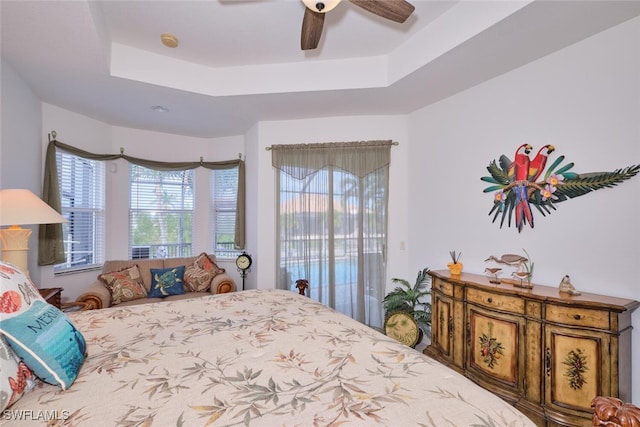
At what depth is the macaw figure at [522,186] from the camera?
2.34 meters

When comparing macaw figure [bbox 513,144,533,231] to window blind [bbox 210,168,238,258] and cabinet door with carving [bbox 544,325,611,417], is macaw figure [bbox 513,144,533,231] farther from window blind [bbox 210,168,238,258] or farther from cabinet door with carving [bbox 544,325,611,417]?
window blind [bbox 210,168,238,258]

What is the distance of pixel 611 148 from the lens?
1.90 meters

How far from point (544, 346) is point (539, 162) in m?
1.36

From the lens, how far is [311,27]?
1.79 metres

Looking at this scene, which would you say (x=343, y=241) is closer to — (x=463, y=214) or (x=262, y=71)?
(x=463, y=214)

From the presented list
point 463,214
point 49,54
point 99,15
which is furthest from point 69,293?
point 463,214

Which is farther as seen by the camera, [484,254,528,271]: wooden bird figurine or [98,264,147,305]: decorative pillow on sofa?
[98,264,147,305]: decorative pillow on sofa

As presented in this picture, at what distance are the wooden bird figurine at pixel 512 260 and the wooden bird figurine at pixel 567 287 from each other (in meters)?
0.27

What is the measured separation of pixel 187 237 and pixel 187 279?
981 mm

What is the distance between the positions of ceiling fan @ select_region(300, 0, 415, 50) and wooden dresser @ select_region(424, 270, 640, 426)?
1.98 m

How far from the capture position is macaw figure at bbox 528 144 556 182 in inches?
87.4

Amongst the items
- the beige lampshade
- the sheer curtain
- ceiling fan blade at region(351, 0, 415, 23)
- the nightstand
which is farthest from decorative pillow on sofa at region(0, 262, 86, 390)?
the sheer curtain

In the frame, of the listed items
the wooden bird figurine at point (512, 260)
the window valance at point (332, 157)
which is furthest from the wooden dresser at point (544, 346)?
the window valance at point (332, 157)

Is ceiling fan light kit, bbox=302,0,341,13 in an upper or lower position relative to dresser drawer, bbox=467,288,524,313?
upper
